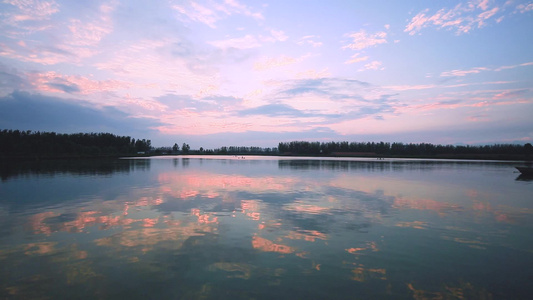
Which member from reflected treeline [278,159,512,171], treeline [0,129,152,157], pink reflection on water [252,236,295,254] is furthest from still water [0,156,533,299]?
treeline [0,129,152,157]

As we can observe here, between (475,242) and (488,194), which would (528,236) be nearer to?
(475,242)

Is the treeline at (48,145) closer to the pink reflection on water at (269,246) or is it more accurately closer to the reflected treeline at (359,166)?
the reflected treeline at (359,166)

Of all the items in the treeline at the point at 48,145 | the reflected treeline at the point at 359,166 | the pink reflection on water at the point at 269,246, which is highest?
the treeline at the point at 48,145

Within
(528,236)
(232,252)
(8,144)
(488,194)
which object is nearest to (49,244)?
(232,252)

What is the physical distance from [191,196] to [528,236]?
16764 millimetres

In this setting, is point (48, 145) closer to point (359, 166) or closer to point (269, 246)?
point (359, 166)

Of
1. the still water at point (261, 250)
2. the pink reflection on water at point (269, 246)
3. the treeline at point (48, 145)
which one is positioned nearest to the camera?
the still water at point (261, 250)

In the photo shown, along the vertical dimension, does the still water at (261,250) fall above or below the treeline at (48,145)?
below

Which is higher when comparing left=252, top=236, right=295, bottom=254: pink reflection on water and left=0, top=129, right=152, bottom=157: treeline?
left=0, top=129, right=152, bottom=157: treeline

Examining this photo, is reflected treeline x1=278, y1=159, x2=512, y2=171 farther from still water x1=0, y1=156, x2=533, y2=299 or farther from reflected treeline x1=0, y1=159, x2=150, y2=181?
still water x1=0, y1=156, x2=533, y2=299

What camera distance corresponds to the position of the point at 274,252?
875cm

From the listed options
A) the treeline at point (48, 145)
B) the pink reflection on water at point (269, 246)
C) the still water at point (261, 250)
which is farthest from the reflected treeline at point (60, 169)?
the treeline at point (48, 145)

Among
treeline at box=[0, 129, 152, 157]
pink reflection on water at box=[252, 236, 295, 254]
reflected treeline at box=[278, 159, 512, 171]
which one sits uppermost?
treeline at box=[0, 129, 152, 157]

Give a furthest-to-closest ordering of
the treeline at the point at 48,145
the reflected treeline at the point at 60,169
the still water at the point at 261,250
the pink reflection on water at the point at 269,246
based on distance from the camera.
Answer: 1. the treeline at the point at 48,145
2. the reflected treeline at the point at 60,169
3. the pink reflection on water at the point at 269,246
4. the still water at the point at 261,250
